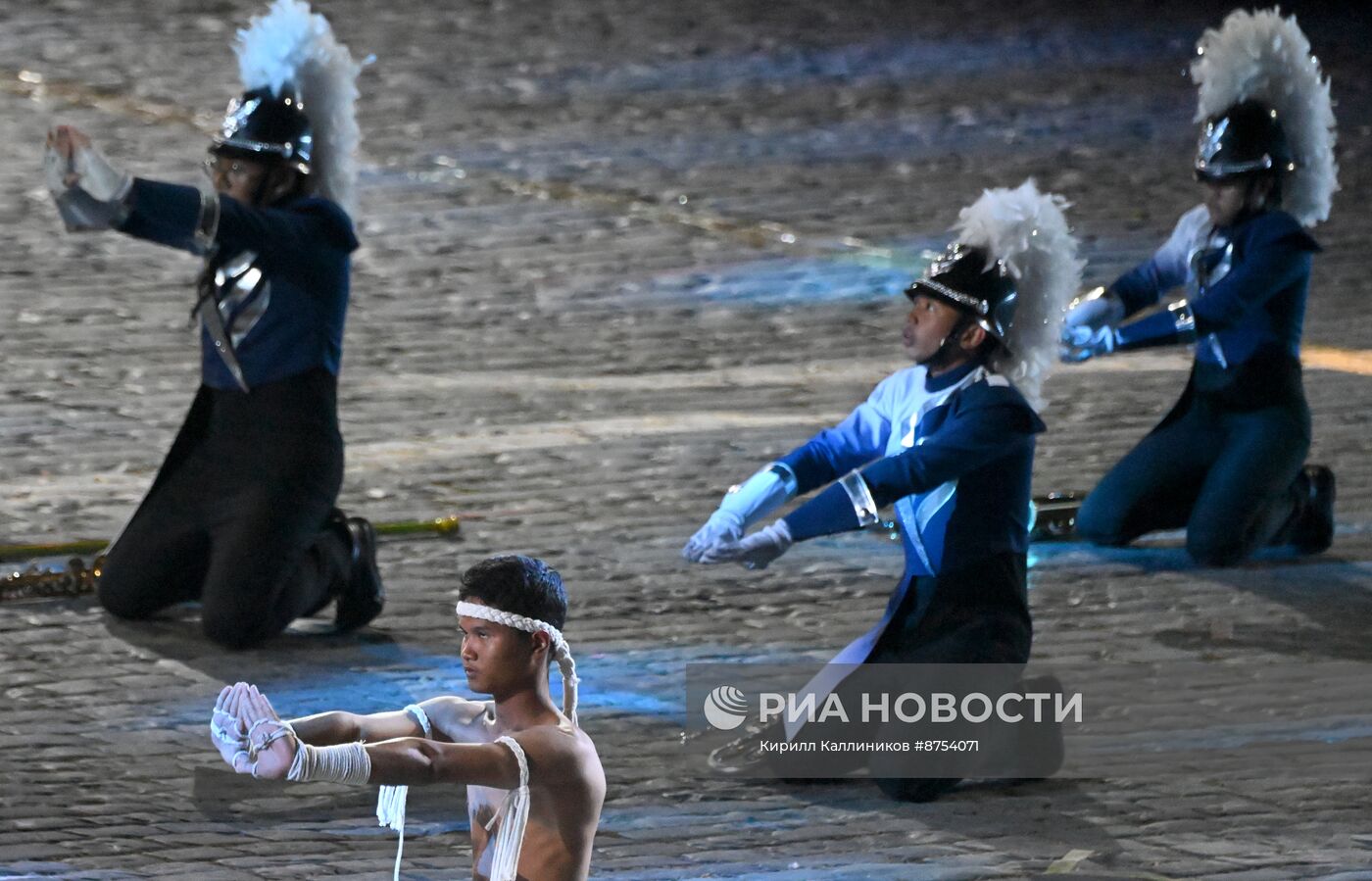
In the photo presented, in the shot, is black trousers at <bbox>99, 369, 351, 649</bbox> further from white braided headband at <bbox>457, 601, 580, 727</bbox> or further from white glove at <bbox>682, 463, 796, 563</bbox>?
white braided headband at <bbox>457, 601, 580, 727</bbox>

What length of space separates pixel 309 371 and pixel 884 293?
15.4ft

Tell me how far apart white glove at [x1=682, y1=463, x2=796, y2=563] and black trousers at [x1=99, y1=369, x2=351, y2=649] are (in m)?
1.60

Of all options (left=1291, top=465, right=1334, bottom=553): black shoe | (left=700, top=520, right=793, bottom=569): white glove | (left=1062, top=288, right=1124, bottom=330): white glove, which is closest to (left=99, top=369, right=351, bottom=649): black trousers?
(left=700, top=520, right=793, bottom=569): white glove

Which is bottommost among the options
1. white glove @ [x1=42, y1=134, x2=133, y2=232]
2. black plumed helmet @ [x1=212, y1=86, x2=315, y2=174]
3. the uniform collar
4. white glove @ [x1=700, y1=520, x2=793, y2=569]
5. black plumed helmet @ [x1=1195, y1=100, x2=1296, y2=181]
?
white glove @ [x1=700, y1=520, x2=793, y2=569]

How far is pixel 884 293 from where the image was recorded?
1080 centimetres

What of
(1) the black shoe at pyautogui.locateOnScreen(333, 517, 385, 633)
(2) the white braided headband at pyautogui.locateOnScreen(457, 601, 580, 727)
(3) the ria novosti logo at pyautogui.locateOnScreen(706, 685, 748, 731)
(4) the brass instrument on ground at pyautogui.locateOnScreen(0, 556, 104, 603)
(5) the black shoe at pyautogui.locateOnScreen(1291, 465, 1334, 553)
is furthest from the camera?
(5) the black shoe at pyautogui.locateOnScreen(1291, 465, 1334, 553)

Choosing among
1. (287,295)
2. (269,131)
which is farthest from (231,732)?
(269,131)

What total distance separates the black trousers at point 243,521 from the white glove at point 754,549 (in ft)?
5.63

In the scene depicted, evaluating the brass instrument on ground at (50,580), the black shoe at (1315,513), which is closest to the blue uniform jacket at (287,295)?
the brass instrument on ground at (50,580)

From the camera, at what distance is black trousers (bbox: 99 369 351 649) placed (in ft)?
21.3

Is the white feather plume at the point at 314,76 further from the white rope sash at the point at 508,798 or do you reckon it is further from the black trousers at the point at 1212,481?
the white rope sash at the point at 508,798

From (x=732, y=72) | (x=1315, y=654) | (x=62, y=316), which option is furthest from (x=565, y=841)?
(x=732, y=72)

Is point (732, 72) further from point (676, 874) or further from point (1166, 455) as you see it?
point (676, 874)

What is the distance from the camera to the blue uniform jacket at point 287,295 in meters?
6.48
